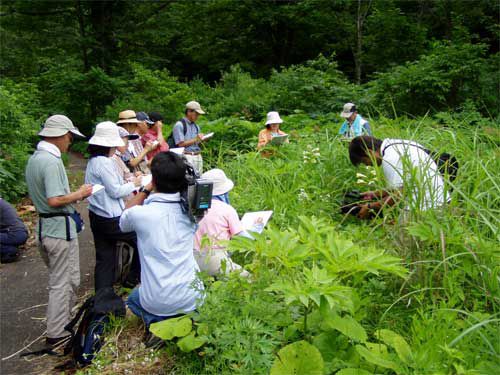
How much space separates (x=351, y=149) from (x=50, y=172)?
2.65 m

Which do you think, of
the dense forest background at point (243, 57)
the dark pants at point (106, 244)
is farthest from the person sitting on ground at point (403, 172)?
the dense forest background at point (243, 57)

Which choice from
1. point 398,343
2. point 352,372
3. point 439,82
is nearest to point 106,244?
point 352,372

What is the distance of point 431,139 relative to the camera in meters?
4.86

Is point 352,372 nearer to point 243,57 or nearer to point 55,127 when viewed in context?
point 55,127

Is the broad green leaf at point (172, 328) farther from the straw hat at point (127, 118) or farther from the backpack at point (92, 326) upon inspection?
the straw hat at point (127, 118)

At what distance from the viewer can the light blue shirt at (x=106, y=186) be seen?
459 cm

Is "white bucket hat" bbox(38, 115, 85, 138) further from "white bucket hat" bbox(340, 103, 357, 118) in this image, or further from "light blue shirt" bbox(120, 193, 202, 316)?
"white bucket hat" bbox(340, 103, 357, 118)

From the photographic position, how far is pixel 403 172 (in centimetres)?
368

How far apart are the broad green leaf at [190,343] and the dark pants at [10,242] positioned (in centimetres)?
443

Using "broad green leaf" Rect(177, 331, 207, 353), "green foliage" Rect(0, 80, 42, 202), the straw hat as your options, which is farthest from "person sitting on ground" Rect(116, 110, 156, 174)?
"green foliage" Rect(0, 80, 42, 202)

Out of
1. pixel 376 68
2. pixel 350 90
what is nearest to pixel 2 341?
pixel 350 90

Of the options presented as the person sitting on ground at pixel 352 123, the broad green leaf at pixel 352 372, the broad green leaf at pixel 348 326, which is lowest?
the broad green leaf at pixel 352 372

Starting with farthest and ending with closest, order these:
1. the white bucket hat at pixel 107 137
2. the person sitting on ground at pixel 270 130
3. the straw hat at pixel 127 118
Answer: the person sitting on ground at pixel 270 130 → the straw hat at pixel 127 118 → the white bucket hat at pixel 107 137

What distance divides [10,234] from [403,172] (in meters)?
5.24
